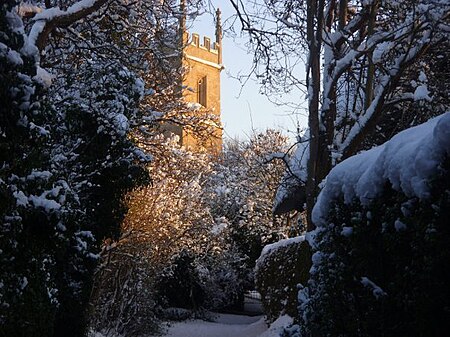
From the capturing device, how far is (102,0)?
6.87m

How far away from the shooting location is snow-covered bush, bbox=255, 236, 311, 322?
1127 centimetres

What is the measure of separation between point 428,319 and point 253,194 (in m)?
21.0

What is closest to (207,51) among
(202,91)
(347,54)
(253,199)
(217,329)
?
(202,91)

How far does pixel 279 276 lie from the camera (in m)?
12.1

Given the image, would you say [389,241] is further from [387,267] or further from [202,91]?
[202,91]

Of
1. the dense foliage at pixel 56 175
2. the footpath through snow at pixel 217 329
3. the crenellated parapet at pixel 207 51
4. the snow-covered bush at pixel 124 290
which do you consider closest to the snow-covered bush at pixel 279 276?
the footpath through snow at pixel 217 329

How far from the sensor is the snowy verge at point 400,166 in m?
2.47

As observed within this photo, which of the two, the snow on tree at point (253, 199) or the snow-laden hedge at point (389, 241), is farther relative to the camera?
the snow on tree at point (253, 199)

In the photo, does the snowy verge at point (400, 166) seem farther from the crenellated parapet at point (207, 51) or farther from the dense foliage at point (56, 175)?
the crenellated parapet at point (207, 51)

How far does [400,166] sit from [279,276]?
31.5 feet

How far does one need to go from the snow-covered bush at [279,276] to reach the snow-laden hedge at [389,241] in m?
6.72

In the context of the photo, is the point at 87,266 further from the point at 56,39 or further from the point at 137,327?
the point at 137,327

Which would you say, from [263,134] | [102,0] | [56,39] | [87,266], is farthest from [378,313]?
[263,134]

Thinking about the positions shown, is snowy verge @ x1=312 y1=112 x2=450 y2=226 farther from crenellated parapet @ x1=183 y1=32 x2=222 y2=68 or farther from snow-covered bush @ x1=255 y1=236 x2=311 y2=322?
crenellated parapet @ x1=183 y1=32 x2=222 y2=68
